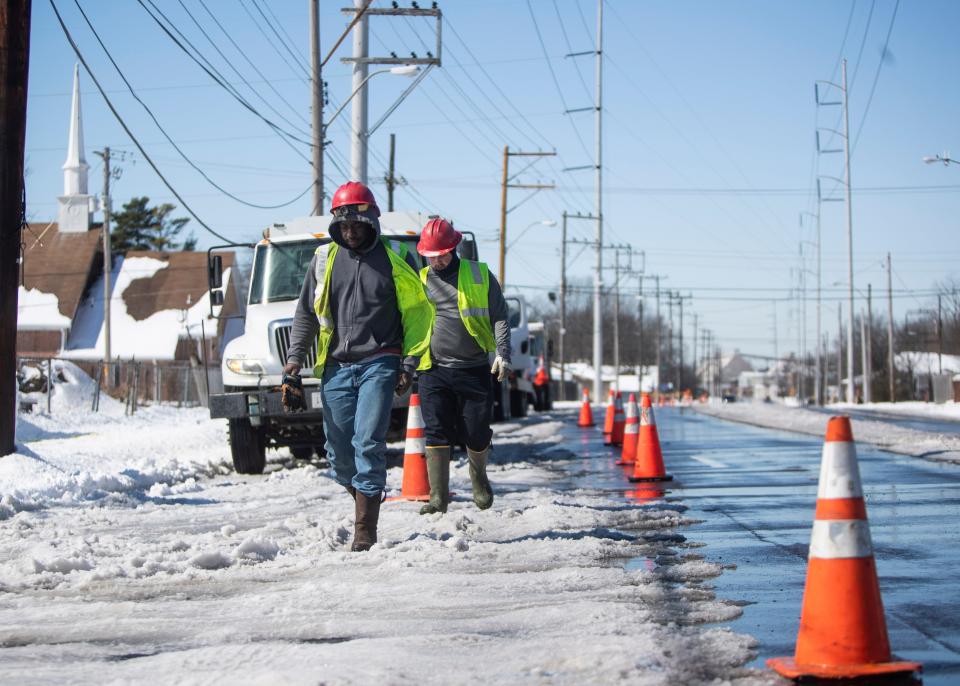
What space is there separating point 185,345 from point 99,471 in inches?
1777

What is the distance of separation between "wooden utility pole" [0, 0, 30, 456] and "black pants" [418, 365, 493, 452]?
Result: 16.9 ft

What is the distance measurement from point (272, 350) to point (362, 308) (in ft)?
23.2

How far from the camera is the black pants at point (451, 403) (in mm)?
9383

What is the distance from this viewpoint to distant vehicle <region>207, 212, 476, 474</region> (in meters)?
14.3

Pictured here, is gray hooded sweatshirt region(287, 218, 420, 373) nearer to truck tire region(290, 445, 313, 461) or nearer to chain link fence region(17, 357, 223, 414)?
truck tire region(290, 445, 313, 461)

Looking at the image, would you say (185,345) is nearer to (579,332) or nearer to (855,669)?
(855,669)

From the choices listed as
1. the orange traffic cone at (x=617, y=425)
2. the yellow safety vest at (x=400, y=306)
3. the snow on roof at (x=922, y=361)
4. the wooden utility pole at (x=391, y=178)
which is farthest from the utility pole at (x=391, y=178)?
the snow on roof at (x=922, y=361)

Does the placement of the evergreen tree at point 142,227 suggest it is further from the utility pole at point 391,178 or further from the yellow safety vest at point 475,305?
the yellow safety vest at point 475,305

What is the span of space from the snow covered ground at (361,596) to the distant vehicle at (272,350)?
3.11m

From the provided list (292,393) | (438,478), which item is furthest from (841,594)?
(438,478)

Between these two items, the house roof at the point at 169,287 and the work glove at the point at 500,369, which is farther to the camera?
the house roof at the point at 169,287

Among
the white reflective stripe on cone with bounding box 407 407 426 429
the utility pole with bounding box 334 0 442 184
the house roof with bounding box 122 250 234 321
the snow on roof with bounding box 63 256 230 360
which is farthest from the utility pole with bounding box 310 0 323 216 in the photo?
the house roof with bounding box 122 250 234 321

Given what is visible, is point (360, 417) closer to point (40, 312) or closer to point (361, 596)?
point (361, 596)

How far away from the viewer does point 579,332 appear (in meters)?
144
